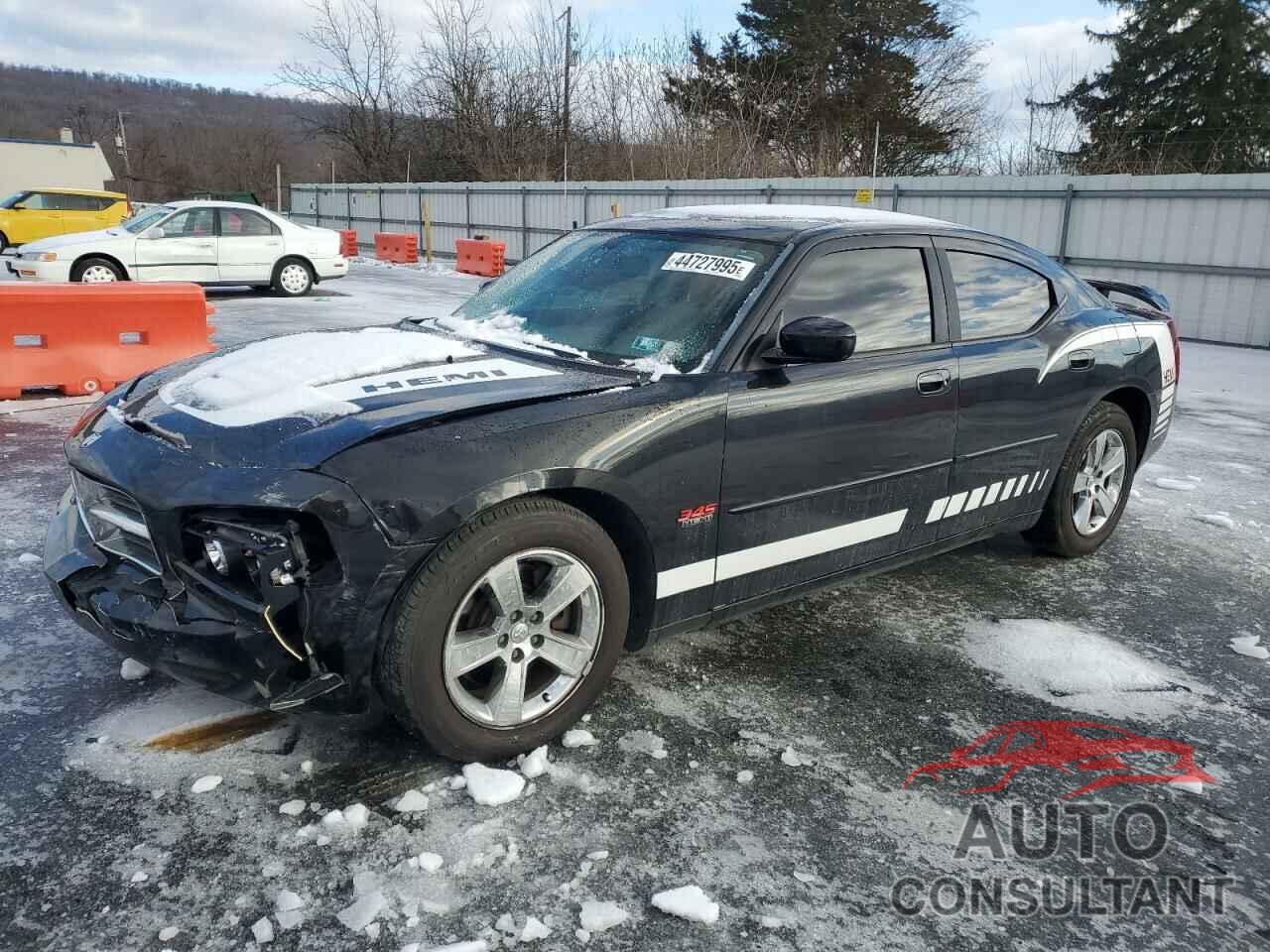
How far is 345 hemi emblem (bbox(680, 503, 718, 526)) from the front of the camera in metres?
3.12

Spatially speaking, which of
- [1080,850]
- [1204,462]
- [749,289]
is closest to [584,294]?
[749,289]

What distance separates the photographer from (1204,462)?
7.08m

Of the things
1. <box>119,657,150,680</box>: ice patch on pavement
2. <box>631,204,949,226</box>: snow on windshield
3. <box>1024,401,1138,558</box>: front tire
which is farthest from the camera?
<box>1024,401,1138,558</box>: front tire

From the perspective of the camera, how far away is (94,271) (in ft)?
45.4

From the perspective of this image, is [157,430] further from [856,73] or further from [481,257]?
[856,73]

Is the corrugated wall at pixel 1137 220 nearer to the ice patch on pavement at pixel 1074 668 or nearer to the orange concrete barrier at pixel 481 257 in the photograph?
the orange concrete barrier at pixel 481 257

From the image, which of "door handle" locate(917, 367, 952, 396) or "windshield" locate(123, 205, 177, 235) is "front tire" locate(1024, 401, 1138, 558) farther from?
"windshield" locate(123, 205, 177, 235)

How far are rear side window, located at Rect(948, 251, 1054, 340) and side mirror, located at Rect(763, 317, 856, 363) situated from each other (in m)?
1.03

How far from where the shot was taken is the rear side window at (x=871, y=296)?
3533 mm

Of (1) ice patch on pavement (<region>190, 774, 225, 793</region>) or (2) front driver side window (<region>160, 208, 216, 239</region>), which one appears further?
(2) front driver side window (<region>160, 208, 216, 239</region>)

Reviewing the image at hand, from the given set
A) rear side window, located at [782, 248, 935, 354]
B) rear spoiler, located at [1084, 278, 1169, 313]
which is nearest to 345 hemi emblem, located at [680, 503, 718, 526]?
rear side window, located at [782, 248, 935, 354]

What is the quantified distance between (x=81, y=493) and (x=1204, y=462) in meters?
7.00

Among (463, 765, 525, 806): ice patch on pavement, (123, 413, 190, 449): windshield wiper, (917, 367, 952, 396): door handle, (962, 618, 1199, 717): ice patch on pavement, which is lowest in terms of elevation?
(962, 618, 1199, 717): ice patch on pavement

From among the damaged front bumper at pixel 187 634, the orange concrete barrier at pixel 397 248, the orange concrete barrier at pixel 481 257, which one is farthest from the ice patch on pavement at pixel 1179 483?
the orange concrete barrier at pixel 397 248
